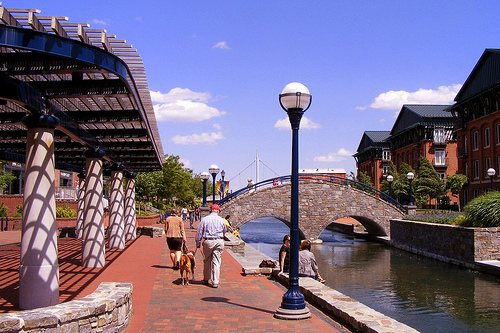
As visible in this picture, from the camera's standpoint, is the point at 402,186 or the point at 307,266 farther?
the point at 402,186

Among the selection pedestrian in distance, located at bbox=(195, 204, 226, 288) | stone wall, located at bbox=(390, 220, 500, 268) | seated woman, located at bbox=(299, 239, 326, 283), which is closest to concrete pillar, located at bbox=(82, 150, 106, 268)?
pedestrian in distance, located at bbox=(195, 204, 226, 288)

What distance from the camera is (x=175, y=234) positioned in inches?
481

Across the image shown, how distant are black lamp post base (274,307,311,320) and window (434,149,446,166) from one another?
55503 millimetres

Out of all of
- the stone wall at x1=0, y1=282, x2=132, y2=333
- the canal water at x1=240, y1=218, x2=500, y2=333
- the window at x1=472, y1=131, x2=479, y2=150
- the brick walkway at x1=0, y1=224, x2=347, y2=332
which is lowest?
the canal water at x1=240, y1=218, x2=500, y2=333

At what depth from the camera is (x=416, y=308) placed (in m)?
12.8

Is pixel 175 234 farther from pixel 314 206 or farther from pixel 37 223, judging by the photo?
pixel 314 206

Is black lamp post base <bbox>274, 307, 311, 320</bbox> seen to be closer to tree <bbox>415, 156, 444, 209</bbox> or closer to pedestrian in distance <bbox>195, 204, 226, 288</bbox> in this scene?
pedestrian in distance <bbox>195, 204, 226, 288</bbox>

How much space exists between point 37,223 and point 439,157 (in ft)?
191

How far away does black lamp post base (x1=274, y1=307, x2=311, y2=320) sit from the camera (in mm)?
7352

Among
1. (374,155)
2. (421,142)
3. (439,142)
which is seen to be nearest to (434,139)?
(439,142)

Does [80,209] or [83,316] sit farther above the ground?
[80,209]

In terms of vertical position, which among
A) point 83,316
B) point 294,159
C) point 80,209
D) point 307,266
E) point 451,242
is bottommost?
point 83,316

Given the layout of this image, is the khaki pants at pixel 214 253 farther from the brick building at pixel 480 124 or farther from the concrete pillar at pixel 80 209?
the brick building at pixel 480 124

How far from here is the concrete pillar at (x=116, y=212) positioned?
16234 millimetres
